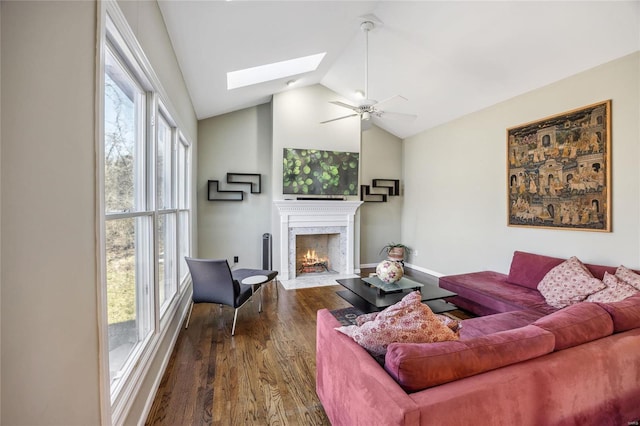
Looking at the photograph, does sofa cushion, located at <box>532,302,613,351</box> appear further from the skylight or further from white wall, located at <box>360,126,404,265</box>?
white wall, located at <box>360,126,404,265</box>

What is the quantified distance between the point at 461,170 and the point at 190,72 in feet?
14.3

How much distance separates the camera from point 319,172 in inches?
210

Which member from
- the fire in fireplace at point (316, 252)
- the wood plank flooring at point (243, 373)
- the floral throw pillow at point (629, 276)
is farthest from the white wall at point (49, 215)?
the fire in fireplace at point (316, 252)

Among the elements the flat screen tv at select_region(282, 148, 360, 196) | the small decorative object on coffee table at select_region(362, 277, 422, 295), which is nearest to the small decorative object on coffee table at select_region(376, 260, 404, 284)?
the small decorative object on coffee table at select_region(362, 277, 422, 295)

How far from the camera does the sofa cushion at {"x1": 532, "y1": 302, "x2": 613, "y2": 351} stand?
1.42m

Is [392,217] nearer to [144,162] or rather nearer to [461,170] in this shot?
[461,170]

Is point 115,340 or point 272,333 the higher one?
point 115,340

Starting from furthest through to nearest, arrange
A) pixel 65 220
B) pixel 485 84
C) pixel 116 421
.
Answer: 1. pixel 485 84
2. pixel 116 421
3. pixel 65 220

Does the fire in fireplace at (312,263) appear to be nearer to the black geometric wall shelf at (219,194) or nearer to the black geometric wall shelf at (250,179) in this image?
the black geometric wall shelf at (250,179)

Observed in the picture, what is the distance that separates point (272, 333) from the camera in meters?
3.07

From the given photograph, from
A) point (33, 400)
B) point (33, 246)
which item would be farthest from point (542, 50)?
point (33, 400)

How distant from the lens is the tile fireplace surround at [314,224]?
5.18 m

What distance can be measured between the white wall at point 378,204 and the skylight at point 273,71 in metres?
2.19

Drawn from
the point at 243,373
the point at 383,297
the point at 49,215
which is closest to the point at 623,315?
the point at 383,297
